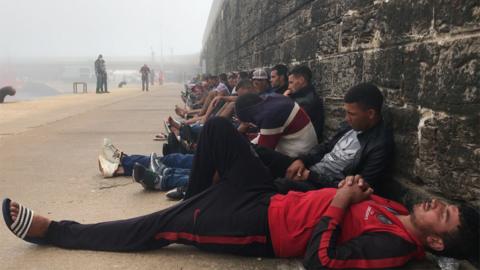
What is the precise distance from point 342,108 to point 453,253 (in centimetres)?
227

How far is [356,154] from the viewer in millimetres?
3373

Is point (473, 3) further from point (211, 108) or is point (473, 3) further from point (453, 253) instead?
point (211, 108)

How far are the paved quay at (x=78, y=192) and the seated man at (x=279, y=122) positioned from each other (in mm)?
1020

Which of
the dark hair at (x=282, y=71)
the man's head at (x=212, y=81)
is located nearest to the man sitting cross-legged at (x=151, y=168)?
the dark hair at (x=282, y=71)

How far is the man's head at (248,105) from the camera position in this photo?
4.09 m

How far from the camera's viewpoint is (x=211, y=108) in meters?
7.77

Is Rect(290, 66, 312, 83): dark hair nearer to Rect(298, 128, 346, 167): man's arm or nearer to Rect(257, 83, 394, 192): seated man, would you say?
Rect(298, 128, 346, 167): man's arm

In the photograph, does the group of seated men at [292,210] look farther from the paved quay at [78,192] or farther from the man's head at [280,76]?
the man's head at [280,76]

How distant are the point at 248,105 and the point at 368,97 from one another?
115cm

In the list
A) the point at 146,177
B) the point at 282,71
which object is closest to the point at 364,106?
the point at 146,177

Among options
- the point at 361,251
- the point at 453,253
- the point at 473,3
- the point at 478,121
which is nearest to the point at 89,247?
the point at 361,251

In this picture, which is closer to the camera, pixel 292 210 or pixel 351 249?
pixel 351 249

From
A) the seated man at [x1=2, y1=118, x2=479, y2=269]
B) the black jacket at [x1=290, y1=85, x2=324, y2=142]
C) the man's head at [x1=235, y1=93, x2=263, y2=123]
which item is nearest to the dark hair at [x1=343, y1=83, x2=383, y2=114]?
the seated man at [x1=2, y1=118, x2=479, y2=269]

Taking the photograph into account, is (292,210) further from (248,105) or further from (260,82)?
(260,82)
